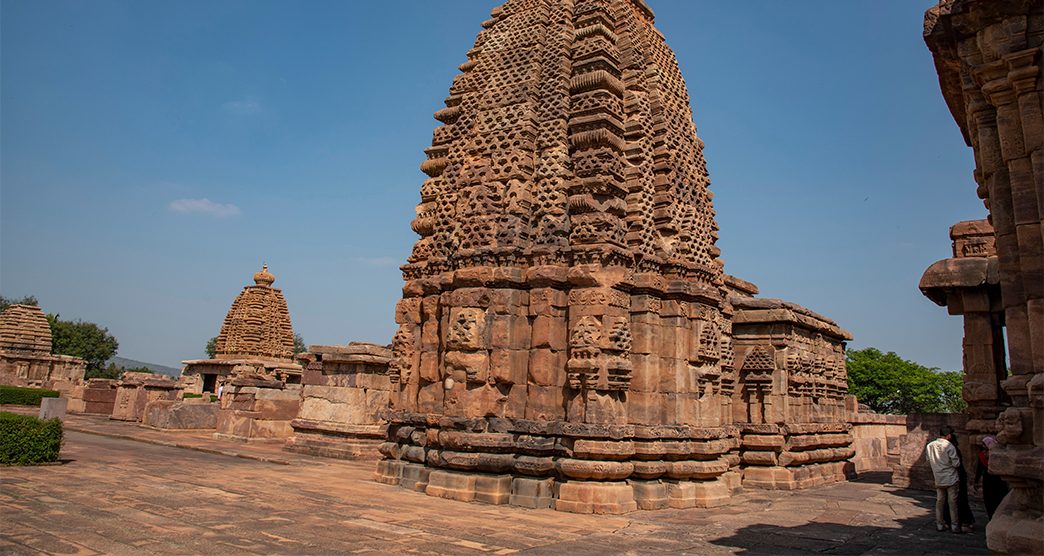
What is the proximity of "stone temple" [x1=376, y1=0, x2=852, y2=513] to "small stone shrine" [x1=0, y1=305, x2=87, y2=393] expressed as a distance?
30.9 m

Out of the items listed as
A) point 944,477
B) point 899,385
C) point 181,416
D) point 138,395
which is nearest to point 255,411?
point 181,416

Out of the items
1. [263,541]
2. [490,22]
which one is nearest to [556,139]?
[490,22]

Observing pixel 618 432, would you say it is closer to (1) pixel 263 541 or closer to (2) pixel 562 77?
(1) pixel 263 541

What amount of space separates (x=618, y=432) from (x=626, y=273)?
2293 millimetres

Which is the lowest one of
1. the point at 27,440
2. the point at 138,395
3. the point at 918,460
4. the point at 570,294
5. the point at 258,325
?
the point at 27,440

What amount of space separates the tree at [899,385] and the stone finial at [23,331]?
175 ft

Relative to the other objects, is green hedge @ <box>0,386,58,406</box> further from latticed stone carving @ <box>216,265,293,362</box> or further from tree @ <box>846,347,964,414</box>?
tree @ <box>846,347,964,414</box>

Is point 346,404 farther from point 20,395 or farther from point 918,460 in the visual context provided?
point 20,395

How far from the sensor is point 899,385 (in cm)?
5159

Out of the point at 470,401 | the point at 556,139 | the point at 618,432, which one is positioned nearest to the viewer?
the point at 618,432

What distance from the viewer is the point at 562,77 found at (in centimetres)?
1105

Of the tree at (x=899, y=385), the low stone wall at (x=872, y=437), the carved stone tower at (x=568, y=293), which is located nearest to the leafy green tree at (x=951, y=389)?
the tree at (x=899, y=385)

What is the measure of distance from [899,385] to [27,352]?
188 feet

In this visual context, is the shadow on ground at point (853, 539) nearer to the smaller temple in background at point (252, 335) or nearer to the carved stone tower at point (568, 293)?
the carved stone tower at point (568, 293)
